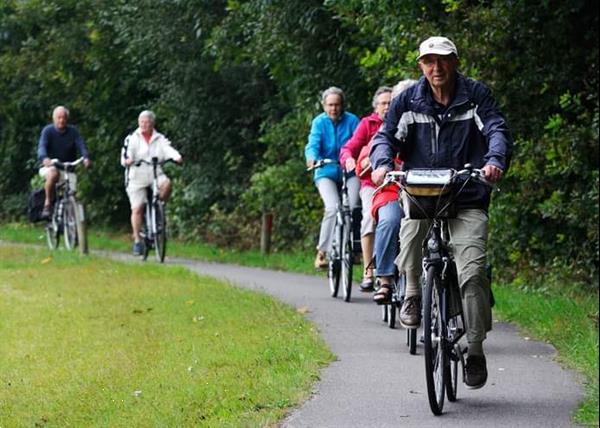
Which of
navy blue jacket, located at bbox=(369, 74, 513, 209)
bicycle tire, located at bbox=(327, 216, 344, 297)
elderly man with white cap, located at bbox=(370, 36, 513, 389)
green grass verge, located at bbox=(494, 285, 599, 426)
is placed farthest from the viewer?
bicycle tire, located at bbox=(327, 216, 344, 297)

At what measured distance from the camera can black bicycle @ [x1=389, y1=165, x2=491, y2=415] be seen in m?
8.59

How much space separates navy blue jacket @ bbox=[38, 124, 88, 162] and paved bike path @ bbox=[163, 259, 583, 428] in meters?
9.03

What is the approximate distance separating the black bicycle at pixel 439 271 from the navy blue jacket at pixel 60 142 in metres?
13.1

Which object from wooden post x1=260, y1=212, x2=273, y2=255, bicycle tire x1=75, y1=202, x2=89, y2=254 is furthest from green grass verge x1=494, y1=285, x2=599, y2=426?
wooden post x1=260, y1=212, x2=273, y2=255

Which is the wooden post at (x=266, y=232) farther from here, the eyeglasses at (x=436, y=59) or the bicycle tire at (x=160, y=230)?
the eyeglasses at (x=436, y=59)

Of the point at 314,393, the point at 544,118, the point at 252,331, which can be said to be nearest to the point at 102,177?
the point at 544,118

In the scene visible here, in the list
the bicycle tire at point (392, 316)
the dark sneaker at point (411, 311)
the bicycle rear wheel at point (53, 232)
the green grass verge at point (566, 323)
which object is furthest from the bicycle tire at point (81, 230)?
the dark sneaker at point (411, 311)

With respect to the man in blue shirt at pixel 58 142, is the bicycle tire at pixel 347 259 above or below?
below

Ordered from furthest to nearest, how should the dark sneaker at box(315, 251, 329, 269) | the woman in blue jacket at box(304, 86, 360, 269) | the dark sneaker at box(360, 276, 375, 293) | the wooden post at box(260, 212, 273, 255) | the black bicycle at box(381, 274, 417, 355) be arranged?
the wooden post at box(260, 212, 273, 255) → the dark sneaker at box(315, 251, 329, 269) → the woman in blue jacket at box(304, 86, 360, 269) → the dark sneaker at box(360, 276, 375, 293) → the black bicycle at box(381, 274, 417, 355)

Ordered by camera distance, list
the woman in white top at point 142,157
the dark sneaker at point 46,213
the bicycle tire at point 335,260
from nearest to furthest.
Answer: the bicycle tire at point 335,260
the woman in white top at point 142,157
the dark sneaker at point 46,213

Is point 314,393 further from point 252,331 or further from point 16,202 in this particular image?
point 16,202

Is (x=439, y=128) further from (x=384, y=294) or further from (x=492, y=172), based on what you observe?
(x=384, y=294)

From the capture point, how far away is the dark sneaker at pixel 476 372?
344 inches

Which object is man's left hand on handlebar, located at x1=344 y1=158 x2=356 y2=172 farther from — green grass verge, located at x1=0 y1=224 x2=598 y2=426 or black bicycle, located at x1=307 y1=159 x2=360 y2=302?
green grass verge, located at x1=0 y1=224 x2=598 y2=426
